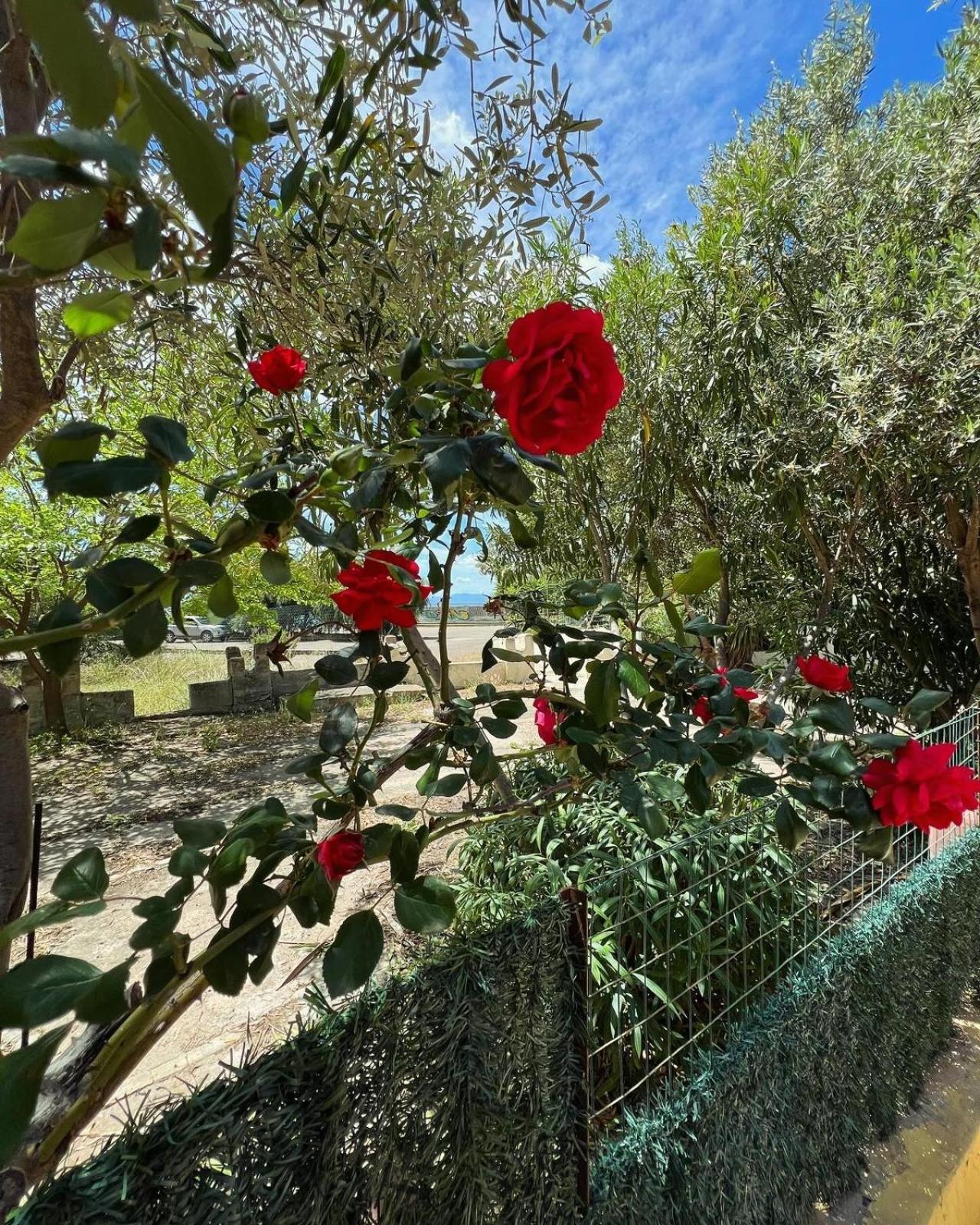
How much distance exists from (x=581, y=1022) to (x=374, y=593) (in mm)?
868

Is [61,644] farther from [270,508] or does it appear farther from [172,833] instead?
[172,833]

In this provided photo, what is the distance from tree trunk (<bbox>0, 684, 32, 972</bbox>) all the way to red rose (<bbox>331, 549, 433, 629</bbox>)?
49cm

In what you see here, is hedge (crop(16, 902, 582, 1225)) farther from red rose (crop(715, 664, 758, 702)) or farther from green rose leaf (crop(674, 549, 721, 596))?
green rose leaf (crop(674, 549, 721, 596))

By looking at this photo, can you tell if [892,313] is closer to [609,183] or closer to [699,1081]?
[609,183]

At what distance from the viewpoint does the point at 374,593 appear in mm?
806

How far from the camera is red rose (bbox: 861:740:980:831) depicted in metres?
0.89

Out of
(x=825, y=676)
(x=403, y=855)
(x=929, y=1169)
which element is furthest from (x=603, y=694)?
(x=929, y=1169)

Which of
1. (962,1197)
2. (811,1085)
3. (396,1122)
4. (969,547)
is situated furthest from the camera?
(969,547)

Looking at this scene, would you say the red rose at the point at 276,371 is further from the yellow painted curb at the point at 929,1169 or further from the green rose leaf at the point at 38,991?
the yellow painted curb at the point at 929,1169

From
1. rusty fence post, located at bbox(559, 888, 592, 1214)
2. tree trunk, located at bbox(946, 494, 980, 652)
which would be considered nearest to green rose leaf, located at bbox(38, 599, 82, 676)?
rusty fence post, located at bbox(559, 888, 592, 1214)

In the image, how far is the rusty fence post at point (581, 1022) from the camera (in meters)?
1.09

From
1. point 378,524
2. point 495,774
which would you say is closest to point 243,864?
point 495,774

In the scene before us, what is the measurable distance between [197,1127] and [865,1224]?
1856 millimetres

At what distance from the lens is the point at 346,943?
0.62 m
